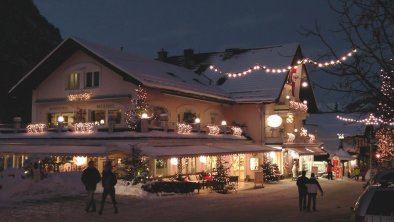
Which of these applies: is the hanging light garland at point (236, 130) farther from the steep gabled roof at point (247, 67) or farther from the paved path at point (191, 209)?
the paved path at point (191, 209)

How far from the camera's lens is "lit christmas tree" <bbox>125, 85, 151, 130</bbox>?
97.1ft

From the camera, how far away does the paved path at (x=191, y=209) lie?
696 inches

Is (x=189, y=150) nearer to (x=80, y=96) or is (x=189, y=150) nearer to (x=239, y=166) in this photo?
(x=80, y=96)

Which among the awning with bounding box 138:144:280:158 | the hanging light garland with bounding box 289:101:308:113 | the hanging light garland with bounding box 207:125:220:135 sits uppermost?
the hanging light garland with bounding box 289:101:308:113

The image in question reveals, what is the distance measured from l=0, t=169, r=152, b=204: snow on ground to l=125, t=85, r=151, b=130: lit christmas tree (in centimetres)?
447

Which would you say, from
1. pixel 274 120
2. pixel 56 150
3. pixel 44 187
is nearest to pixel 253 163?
pixel 274 120

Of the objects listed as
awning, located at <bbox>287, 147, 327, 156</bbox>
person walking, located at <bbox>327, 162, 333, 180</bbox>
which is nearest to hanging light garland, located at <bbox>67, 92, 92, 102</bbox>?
awning, located at <bbox>287, 147, 327, 156</bbox>

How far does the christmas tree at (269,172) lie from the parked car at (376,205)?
27847 mm

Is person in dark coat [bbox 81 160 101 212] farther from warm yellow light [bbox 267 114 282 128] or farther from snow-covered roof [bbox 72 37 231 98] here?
warm yellow light [bbox 267 114 282 128]

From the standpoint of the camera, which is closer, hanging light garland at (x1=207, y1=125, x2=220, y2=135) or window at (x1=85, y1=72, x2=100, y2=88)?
window at (x1=85, y1=72, x2=100, y2=88)

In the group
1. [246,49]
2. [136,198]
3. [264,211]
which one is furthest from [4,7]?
[264,211]

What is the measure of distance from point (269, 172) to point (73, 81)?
48.2 feet

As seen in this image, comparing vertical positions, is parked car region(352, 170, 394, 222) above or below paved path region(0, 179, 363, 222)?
above

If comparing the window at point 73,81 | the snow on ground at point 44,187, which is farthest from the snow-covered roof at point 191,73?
the snow on ground at point 44,187
